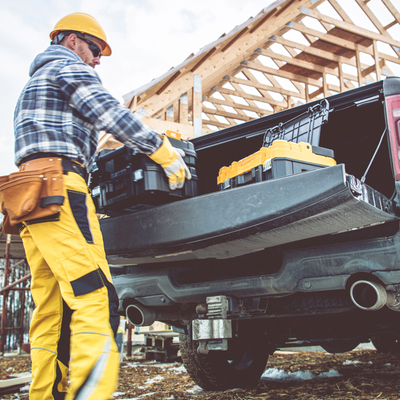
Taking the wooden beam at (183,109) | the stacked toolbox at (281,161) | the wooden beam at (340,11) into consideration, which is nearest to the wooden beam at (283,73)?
the wooden beam at (340,11)

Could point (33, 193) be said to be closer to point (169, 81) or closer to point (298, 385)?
Answer: point (298, 385)

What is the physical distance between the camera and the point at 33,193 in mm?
1435

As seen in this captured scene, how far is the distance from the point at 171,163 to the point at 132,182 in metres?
0.29

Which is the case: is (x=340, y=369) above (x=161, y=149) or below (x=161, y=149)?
below

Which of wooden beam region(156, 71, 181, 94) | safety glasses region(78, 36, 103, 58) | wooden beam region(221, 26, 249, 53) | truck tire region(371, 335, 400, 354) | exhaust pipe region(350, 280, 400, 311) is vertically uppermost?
wooden beam region(221, 26, 249, 53)

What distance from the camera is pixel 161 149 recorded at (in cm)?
179

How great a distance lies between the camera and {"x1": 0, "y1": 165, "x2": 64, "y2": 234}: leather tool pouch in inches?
56.3

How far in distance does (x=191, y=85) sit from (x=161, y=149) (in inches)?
223

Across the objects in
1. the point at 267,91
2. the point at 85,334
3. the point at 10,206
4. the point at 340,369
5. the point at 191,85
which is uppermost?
the point at 267,91

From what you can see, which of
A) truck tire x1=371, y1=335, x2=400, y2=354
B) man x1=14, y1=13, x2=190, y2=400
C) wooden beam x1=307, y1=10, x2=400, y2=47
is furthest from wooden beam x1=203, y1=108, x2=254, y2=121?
man x1=14, y1=13, x2=190, y2=400

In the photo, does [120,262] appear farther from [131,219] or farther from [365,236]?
[365,236]

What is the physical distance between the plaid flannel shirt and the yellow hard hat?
0.46 ft

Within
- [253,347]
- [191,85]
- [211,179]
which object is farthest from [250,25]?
[253,347]

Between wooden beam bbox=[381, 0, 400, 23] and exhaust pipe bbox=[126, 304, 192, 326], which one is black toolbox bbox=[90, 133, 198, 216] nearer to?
exhaust pipe bbox=[126, 304, 192, 326]
